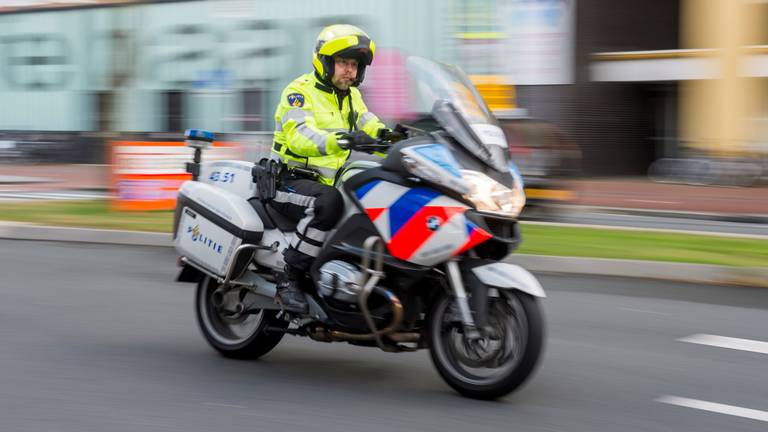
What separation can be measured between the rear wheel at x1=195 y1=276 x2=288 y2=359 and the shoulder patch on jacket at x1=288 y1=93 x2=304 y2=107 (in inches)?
46.7

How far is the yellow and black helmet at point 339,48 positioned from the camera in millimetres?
5742

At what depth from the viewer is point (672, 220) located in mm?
16703

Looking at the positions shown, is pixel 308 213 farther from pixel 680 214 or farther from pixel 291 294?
pixel 680 214

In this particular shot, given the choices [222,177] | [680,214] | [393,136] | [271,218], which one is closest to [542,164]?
[680,214]

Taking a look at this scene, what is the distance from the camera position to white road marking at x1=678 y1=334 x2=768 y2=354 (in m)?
6.68

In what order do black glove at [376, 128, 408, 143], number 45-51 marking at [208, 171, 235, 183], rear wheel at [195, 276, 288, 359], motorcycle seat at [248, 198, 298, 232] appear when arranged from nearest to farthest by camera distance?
black glove at [376, 128, 408, 143]
motorcycle seat at [248, 198, 298, 232]
rear wheel at [195, 276, 288, 359]
number 45-51 marking at [208, 171, 235, 183]

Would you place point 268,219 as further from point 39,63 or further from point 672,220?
point 39,63

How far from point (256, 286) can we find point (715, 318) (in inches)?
132

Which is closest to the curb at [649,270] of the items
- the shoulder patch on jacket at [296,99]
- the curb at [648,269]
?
the curb at [648,269]

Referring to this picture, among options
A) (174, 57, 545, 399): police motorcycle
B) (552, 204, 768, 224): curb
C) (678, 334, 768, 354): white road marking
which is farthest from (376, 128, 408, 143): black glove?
(552, 204, 768, 224): curb

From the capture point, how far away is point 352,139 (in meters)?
5.40

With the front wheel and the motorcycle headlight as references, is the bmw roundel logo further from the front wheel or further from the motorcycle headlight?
the front wheel

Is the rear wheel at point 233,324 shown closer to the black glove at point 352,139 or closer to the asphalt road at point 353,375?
the asphalt road at point 353,375

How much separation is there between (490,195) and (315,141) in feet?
3.17
